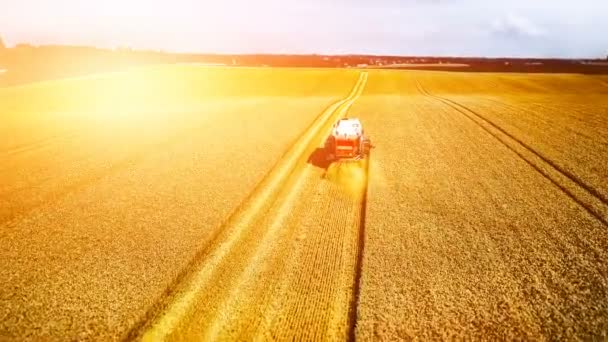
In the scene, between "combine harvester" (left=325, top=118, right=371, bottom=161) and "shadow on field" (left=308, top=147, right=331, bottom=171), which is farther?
"shadow on field" (left=308, top=147, right=331, bottom=171)

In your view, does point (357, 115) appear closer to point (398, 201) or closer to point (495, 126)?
point (495, 126)

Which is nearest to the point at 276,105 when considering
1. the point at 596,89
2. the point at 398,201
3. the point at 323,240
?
the point at 398,201

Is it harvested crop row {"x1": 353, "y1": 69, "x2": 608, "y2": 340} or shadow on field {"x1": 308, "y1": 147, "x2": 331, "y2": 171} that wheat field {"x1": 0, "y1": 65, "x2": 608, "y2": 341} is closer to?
harvested crop row {"x1": 353, "y1": 69, "x2": 608, "y2": 340}

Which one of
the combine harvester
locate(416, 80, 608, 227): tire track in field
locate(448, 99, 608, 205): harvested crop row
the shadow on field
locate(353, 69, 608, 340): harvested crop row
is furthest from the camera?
the shadow on field

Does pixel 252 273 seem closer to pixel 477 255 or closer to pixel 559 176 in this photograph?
pixel 477 255

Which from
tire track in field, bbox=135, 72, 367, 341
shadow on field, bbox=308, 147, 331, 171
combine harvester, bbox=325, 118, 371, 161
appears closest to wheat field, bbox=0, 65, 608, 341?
tire track in field, bbox=135, 72, 367, 341

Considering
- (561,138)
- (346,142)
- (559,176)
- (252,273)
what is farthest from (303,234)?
(561,138)
